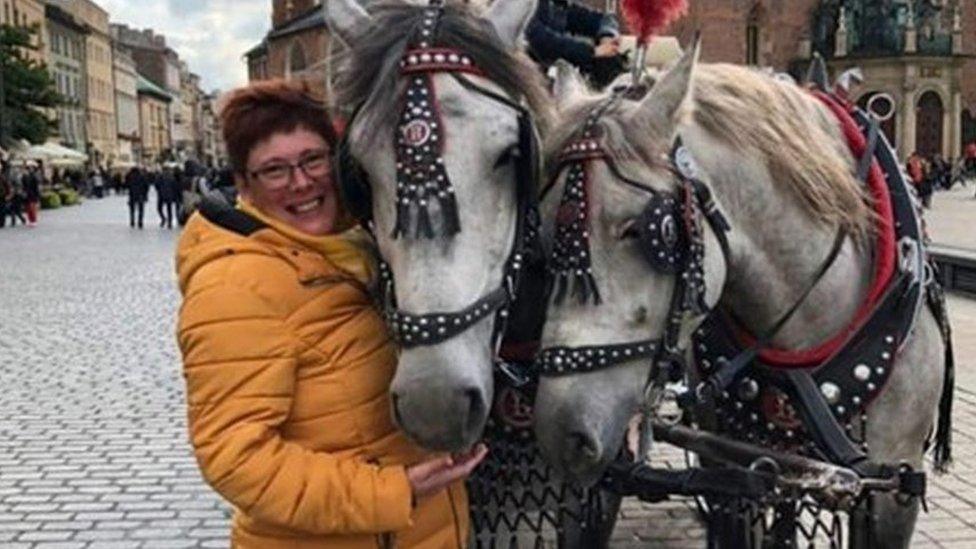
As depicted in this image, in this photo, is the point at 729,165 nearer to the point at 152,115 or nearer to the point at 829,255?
the point at 829,255

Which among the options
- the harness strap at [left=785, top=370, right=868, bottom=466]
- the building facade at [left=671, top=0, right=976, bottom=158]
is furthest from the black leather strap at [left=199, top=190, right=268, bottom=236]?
the building facade at [left=671, top=0, right=976, bottom=158]

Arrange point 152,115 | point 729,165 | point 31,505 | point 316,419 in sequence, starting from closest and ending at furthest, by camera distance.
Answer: point 316,419 → point 729,165 → point 31,505 → point 152,115

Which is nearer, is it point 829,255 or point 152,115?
point 829,255

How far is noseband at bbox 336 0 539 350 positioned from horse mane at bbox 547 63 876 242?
0.30m

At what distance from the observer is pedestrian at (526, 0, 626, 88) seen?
11.1ft

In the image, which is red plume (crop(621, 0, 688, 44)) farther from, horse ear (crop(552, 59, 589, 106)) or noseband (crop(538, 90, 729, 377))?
noseband (crop(538, 90, 729, 377))

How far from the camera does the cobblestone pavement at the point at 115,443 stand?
16.8ft

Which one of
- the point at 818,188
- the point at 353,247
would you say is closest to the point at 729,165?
the point at 818,188

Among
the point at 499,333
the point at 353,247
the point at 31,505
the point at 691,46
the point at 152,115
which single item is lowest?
the point at 31,505

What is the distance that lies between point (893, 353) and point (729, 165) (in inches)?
25.3

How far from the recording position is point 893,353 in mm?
2576

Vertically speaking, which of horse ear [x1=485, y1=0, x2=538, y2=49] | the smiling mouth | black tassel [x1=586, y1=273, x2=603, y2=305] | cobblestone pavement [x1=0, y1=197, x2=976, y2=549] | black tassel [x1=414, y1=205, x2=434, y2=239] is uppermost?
horse ear [x1=485, y1=0, x2=538, y2=49]

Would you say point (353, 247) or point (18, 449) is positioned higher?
point (353, 247)

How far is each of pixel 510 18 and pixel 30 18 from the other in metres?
75.3
